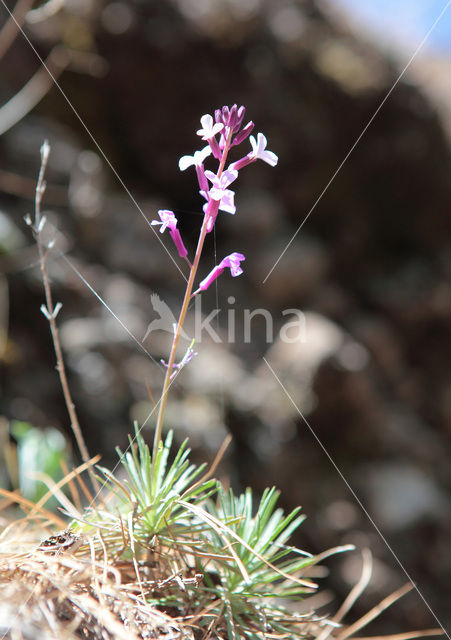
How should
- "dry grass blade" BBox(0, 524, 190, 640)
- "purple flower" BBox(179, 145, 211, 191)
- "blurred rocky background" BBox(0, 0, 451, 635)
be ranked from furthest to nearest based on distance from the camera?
"blurred rocky background" BBox(0, 0, 451, 635), "purple flower" BBox(179, 145, 211, 191), "dry grass blade" BBox(0, 524, 190, 640)

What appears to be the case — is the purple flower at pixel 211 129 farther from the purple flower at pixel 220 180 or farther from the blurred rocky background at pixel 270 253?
the blurred rocky background at pixel 270 253

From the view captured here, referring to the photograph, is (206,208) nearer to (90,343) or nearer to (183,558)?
(183,558)

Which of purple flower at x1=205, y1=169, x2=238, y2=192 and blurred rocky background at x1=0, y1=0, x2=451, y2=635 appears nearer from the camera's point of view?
purple flower at x1=205, y1=169, x2=238, y2=192

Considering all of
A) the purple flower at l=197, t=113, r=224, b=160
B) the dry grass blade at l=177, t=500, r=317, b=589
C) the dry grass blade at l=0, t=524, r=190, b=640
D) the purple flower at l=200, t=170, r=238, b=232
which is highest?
the purple flower at l=197, t=113, r=224, b=160

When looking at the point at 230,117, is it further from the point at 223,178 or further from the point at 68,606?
the point at 68,606

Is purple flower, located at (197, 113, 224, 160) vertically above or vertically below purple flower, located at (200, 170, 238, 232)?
above

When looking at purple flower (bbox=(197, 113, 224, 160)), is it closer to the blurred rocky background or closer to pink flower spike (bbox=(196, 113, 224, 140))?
pink flower spike (bbox=(196, 113, 224, 140))

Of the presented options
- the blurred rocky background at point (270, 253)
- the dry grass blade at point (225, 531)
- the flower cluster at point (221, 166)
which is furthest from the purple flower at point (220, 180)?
the blurred rocky background at point (270, 253)

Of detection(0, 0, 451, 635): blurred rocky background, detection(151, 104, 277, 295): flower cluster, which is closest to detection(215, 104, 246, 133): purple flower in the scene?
detection(151, 104, 277, 295): flower cluster
